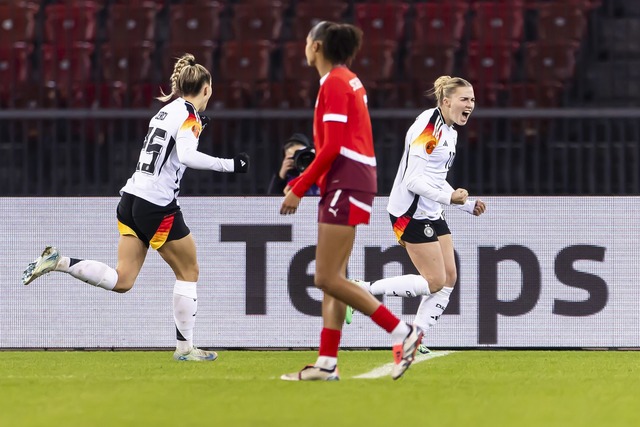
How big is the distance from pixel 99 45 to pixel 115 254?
11.6 ft

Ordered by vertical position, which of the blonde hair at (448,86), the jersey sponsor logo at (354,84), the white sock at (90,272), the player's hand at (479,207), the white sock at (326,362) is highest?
the blonde hair at (448,86)

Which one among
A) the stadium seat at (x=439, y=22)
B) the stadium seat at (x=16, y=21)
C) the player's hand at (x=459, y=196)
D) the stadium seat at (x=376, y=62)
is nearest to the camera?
the player's hand at (x=459, y=196)

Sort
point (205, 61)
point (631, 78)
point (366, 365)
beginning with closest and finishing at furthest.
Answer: point (366, 365) → point (631, 78) → point (205, 61)

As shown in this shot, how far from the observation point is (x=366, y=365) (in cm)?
696

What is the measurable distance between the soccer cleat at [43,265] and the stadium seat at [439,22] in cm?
540

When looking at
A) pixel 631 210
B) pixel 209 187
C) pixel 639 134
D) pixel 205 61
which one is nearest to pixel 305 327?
pixel 209 187

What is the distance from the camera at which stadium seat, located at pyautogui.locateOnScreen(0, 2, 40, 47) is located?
1168 cm

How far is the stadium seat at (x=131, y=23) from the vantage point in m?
11.5

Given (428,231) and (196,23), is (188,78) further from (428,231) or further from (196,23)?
(196,23)

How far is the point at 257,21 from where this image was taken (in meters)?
11.8

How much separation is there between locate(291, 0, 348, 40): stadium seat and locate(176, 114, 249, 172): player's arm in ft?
→ 16.6

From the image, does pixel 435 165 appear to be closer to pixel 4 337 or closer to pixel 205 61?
pixel 4 337

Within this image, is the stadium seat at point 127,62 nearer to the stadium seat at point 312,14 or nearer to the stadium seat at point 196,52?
the stadium seat at point 196,52

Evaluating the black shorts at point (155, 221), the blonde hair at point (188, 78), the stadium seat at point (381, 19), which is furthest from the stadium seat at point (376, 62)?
the black shorts at point (155, 221)
